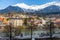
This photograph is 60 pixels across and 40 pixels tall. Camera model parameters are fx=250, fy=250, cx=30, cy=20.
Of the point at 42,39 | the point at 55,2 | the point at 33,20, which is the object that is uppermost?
the point at 55,2

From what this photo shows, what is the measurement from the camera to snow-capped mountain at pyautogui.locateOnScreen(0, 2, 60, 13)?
7.06 m

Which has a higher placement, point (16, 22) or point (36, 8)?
point (36, 8)

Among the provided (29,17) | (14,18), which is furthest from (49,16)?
(14,18)

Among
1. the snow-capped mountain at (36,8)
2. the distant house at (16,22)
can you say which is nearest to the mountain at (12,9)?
the snow-capped mountain at (36,8)

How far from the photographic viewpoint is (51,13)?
23.2 feet

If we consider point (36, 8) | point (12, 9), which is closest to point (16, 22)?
point (12, 9)

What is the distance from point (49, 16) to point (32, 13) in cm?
49

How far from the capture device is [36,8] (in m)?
7.09

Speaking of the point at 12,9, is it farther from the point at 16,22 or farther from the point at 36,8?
the point at 36,8

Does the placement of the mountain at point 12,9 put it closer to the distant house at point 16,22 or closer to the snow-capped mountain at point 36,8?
the snow-capped mountain at point 36,8

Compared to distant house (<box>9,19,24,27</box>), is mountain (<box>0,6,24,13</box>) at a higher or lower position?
higher

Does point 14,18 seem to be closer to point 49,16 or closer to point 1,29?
point 1,29

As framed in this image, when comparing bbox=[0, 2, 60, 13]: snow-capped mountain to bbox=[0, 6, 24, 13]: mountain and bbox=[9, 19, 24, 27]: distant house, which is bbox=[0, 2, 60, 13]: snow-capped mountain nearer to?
bbox=[0, 6, 24, 13]: mountain

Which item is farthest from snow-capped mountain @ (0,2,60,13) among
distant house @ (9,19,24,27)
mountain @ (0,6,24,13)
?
distant house @ (9,19,24,27)
